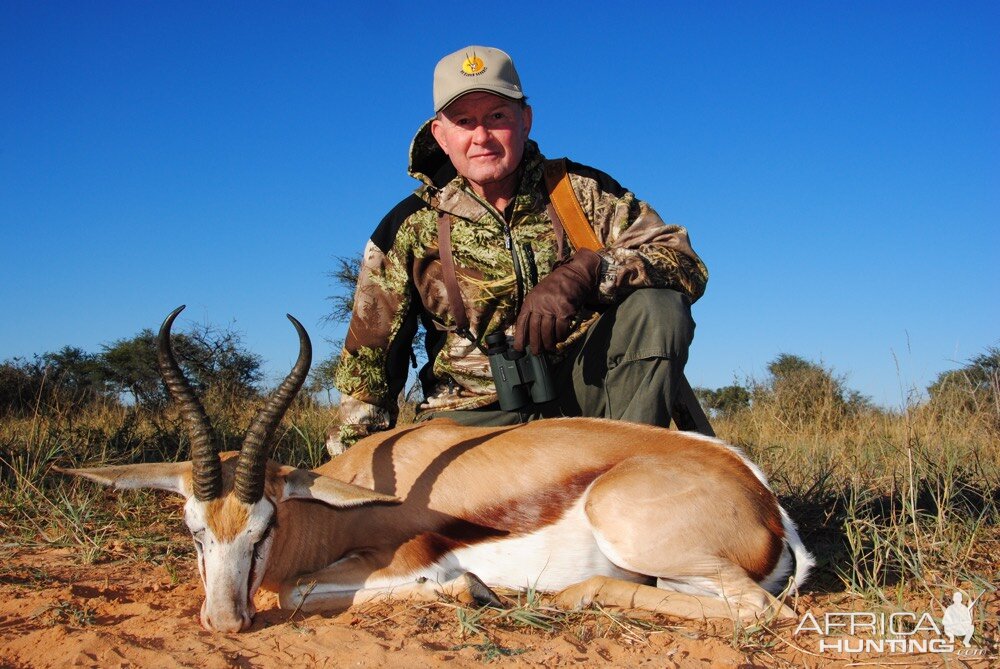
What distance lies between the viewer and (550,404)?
16.1 ft

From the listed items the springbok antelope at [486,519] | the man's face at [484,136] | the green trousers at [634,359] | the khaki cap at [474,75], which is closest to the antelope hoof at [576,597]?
the springbok antelope at [486,519]

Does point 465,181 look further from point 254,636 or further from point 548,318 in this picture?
point 254,636

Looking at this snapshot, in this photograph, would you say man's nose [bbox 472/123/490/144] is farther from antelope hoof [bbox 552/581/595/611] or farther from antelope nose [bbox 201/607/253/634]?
antelope nose [bbox 201/607/253/634]

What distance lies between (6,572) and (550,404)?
108 inches

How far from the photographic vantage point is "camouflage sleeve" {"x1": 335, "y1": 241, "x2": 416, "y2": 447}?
4816mm

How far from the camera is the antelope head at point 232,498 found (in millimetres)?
3172

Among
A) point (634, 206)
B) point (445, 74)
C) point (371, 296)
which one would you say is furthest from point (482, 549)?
point (445, 74)

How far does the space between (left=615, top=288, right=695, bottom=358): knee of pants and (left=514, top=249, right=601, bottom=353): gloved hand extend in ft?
0.89

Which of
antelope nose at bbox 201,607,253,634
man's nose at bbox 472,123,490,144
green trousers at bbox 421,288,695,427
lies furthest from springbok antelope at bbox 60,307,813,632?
man's nose at bbox 472,123,490,144

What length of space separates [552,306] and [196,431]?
172cm

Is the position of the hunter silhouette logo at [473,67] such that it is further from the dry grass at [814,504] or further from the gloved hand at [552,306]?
the dry grass at [814,504]

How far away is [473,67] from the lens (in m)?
4.79

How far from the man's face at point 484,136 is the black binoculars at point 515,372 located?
102 cm

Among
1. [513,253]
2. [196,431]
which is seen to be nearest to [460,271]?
[513,253]
